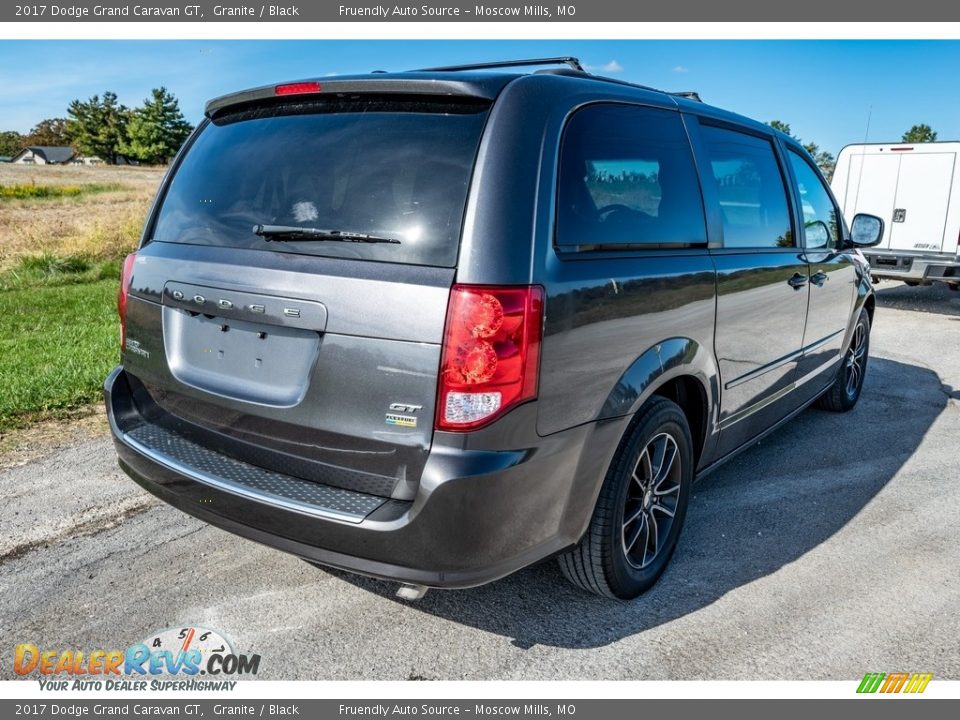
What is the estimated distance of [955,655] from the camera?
8.80ft

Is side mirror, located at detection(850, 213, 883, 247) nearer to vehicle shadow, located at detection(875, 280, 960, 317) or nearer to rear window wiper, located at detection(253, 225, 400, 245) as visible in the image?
rear window wiper, located at detection(253, 225, 400, 245)

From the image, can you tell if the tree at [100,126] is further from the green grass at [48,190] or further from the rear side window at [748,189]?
the rear side window at [748,189]

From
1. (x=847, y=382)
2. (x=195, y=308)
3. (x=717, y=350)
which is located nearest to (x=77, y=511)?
(x=195, y=308)

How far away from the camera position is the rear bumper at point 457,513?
215cm

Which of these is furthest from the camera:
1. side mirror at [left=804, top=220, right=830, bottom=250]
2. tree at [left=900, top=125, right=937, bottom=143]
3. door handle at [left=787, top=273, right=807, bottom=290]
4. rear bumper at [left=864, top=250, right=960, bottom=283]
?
tree at [left=900, top=125, right=937, bottom=143]

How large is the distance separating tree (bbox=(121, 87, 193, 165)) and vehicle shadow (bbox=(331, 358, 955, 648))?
97.0 metres

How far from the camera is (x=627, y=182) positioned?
277cm

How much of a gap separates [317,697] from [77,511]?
6.24 feet

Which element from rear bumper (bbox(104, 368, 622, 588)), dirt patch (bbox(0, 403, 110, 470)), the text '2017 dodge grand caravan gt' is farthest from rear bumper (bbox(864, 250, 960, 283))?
dirt patch (bbox(0, 403, 110, 470))

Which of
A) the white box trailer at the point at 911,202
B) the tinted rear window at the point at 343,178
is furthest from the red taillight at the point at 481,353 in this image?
the white box trailer at the point at 911,202

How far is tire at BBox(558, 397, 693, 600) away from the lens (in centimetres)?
270

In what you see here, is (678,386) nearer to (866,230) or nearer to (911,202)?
(866,230)

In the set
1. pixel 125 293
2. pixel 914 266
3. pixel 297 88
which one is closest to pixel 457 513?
pixel 297 88
